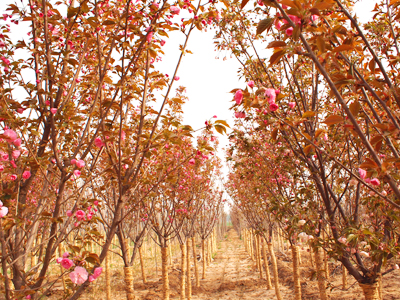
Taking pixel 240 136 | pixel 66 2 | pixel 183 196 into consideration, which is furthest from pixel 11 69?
pixel 183 196

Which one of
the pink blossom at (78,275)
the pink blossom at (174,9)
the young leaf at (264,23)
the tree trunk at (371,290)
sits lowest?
the tree trunk at (371,290)

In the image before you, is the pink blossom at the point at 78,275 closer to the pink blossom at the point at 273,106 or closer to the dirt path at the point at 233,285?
the pink blossom at the point at 273,106

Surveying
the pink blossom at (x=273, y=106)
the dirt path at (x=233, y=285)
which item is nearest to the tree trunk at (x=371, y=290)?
the pink blossom at (x=273, y=106)

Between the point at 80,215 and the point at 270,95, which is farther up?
the point at 270,95

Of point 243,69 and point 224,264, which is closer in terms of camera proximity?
point 243,69

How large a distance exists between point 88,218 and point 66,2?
2.05 metres

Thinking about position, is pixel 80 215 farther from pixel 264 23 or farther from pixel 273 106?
pixel 264 23

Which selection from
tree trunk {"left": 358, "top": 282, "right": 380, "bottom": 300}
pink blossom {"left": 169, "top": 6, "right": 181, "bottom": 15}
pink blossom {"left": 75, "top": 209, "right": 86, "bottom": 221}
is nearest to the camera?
pink blossom {"left": 169, "top": 6, "right": 181, "bottom": 15}

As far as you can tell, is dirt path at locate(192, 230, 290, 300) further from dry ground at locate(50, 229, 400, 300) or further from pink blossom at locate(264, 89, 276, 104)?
pink blossom at locate(264, 89, 276, 104)

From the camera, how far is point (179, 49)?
1.95 meters

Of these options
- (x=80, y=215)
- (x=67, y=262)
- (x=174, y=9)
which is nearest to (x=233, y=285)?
(x=80, y=215)

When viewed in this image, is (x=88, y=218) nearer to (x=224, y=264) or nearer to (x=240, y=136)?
(x=240, y=136)

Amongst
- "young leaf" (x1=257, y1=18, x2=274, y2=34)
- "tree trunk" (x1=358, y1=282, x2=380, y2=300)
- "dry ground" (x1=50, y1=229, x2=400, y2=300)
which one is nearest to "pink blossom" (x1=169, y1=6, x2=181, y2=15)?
"young leaf" (x1=257, y1=18, x2=274, y2=34)

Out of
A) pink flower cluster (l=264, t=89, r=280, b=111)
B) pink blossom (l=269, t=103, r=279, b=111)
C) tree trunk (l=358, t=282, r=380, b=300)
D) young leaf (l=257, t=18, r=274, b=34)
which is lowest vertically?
tree trunk (l=358, t=282, r=380, b=300)
